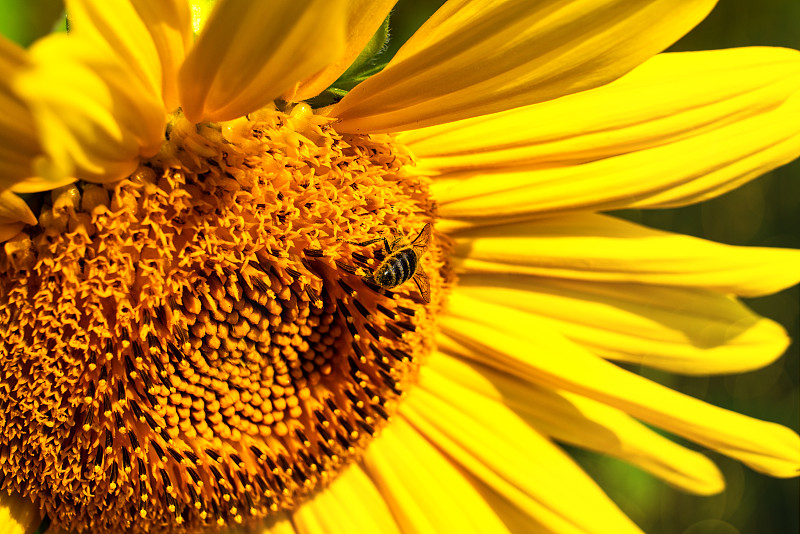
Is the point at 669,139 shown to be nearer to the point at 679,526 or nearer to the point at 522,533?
the point at 522,533

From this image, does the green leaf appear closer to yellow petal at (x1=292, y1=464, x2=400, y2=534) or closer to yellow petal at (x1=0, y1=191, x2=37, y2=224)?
yellow petal at (x1=0, y1=191, x2=37, y2=224)

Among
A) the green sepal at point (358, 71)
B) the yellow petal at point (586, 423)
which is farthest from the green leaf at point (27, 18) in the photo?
the yellow petal at point (586, 423)

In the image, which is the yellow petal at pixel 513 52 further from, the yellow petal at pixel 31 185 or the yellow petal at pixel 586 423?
the yellow petal at pixel 586 423

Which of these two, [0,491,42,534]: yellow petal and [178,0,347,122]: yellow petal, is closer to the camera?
[178,0,347,122]: yellow petal

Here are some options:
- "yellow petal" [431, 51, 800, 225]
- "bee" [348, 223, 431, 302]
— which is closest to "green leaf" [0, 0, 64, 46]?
"bee" [348, 223, 431, 302]

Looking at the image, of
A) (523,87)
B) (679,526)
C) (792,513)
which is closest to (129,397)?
(523,87)
